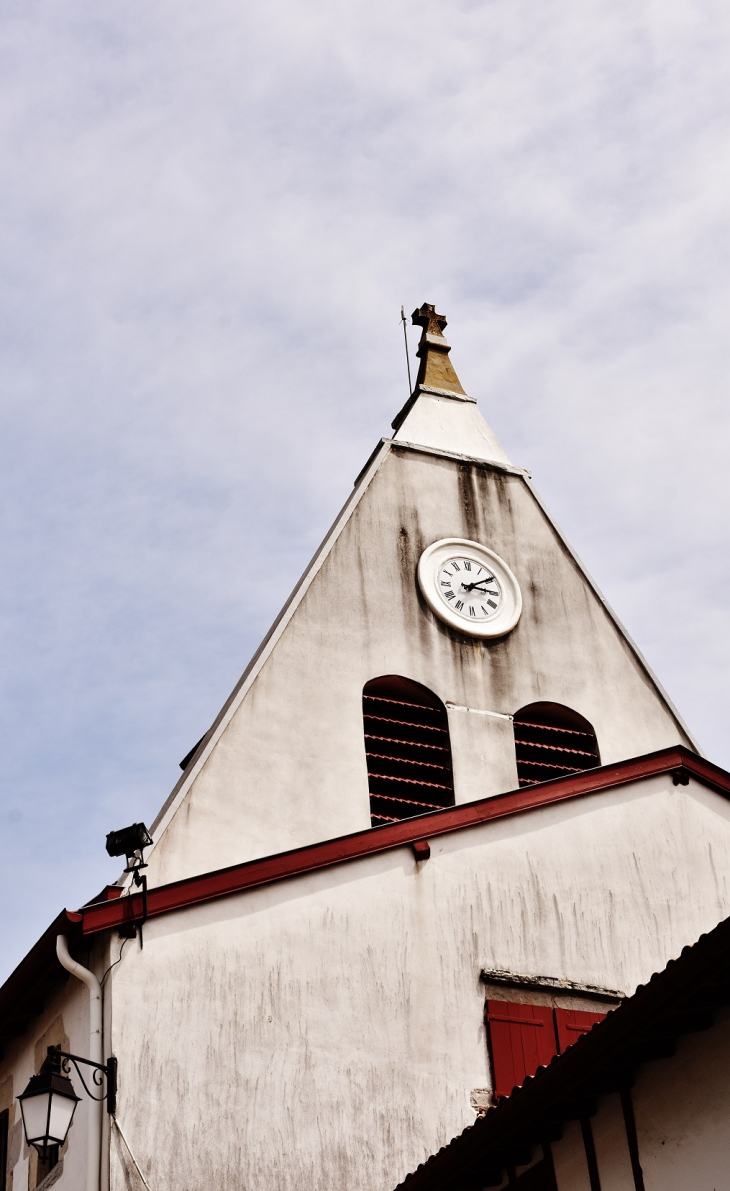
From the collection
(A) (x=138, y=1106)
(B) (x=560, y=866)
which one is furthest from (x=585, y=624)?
(A) (x=138, y=1106)

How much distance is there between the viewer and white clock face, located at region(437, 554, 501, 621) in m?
18.7

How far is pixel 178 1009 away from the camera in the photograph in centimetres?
1332

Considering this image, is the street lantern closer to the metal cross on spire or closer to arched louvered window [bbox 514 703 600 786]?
arched louvered window [bbox 514 703 600 786]

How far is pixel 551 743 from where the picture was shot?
1833cm

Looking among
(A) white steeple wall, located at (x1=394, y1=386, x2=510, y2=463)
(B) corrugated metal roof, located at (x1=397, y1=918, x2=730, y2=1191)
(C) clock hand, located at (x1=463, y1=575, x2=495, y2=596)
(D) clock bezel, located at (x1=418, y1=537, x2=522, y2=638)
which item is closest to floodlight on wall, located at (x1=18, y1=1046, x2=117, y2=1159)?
(B) corrugated metal roof, located at (x1=397, y1=918, x2=730, y2=1191)

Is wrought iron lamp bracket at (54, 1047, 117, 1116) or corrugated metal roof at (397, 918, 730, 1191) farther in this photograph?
wrought iron lamp bracket at (54, 1047, 117, 1116)

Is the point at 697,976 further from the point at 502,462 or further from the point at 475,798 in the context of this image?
the point at 502,462

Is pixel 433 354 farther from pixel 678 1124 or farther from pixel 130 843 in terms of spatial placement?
pixel 678 1124

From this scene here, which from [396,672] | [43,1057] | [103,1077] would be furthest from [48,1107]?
[396,672]

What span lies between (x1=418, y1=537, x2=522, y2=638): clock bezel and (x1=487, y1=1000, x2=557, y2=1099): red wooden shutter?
16.4ft

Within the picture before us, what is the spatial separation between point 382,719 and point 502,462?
4778 millimetres

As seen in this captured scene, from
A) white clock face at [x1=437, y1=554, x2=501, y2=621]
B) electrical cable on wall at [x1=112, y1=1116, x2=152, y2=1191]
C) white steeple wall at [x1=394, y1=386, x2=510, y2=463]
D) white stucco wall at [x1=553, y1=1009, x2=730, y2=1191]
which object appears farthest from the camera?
white steeple wall at [x1=394, y1=386, x2=510, y2=463]

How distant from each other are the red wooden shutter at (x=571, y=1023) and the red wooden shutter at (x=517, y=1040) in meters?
0.08

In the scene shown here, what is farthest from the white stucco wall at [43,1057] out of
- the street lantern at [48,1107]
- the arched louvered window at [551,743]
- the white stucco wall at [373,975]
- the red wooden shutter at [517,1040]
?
the arched louvered window at [551,743]
